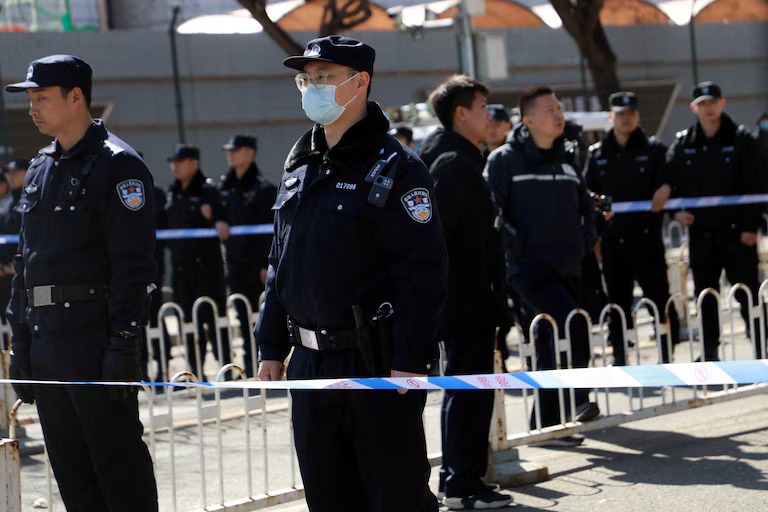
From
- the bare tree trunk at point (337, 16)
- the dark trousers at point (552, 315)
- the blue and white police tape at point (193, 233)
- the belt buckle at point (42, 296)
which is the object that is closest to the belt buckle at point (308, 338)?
the belt buckle at point (42, 296)

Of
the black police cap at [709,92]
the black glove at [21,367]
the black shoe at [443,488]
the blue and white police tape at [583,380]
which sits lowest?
the black shoe at [443,488]

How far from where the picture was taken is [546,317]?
7.22 meters

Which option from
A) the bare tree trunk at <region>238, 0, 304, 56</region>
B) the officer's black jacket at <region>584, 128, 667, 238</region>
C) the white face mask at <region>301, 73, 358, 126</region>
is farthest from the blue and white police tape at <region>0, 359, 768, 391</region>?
the bare tree trunk at <region>238, 0, 304, 56</region>

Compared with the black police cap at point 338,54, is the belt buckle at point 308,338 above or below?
below

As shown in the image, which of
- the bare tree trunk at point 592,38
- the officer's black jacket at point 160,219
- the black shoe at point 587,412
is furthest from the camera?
the bare tree trunk at point 592,38

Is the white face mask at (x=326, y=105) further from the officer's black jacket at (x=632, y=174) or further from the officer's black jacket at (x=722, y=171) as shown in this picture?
the officer's black jacket at (x=632, y=174)

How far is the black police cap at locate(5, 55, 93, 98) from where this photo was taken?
5.08 m

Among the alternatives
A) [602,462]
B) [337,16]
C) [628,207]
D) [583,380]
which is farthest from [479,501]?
[337,16]

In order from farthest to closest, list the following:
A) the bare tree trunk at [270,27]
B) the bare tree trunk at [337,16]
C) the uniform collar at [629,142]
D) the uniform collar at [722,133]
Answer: the bare tree trunk at [337,16] < the bare tree trunk at [270,27] < the uniform collar at [629,142] < the uniform collar at [722,133]

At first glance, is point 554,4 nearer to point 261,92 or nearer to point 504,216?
point 261,92

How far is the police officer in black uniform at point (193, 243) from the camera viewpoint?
11.1m

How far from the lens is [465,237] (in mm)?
6109

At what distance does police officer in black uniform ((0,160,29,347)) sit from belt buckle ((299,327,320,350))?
23.8 feet

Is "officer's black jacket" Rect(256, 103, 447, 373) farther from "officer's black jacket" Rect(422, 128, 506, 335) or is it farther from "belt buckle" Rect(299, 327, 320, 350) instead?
"officer's black jacket" Rect(422, 128, 506, 335)
